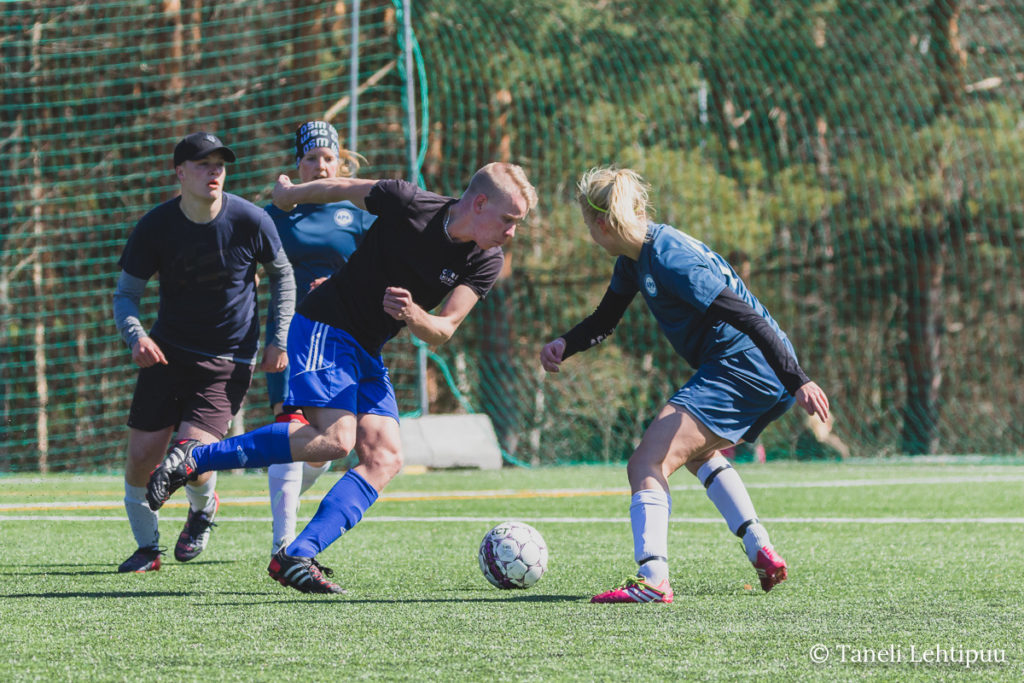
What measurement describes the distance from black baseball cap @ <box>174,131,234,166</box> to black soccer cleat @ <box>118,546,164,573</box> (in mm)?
1722

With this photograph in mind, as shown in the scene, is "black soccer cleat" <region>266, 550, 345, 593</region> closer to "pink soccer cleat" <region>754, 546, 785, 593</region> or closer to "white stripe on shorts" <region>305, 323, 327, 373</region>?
"white stripe on shorts" <region>305, 323, 327, 373</region>

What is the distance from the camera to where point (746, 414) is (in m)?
5.00

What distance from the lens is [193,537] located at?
588 centimetres

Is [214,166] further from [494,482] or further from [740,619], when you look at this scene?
[494,482]

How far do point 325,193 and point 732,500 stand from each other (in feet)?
6.68

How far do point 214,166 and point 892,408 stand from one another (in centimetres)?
1377

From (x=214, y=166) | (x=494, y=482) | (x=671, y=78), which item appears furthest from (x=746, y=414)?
(x=671, y=78)

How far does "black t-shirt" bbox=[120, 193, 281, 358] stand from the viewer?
18.1 feet

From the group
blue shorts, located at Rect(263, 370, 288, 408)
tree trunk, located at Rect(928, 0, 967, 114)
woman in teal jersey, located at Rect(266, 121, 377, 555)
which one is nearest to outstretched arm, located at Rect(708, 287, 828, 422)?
woman in teal jersey, located at Rect(266, 121, 377, 555)

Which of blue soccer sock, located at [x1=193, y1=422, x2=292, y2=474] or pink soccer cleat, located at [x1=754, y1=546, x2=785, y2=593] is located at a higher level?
blue soccer sock, located at [x1=193, y1=422, x2=292, y2=474]

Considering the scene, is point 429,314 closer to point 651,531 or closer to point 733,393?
point 651,531

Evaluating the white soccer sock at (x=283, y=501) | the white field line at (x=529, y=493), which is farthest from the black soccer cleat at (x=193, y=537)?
the white field line at (x=529, y=493)

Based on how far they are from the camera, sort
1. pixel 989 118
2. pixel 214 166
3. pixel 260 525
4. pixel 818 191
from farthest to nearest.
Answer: pixel 818 191 < pixel 989 118 < pixel 260 525 < pixel 214 166

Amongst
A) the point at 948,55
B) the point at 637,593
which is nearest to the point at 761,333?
the point at 637,593
